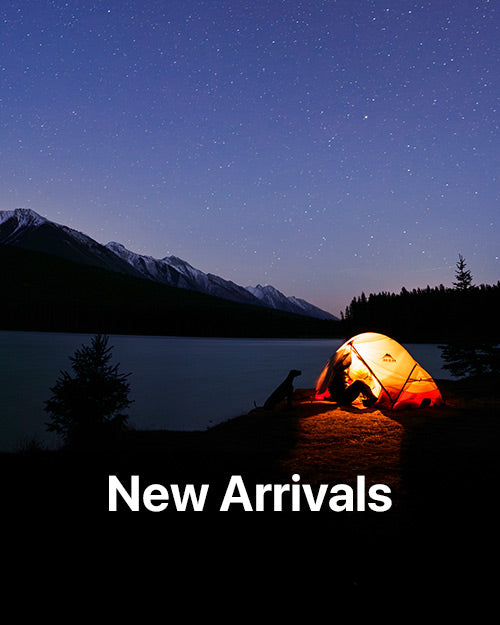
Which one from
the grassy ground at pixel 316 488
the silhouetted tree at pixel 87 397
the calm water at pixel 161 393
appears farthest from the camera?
the calm water at pixel 161 393

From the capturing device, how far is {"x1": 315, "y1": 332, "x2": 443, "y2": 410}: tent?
13.2 metres

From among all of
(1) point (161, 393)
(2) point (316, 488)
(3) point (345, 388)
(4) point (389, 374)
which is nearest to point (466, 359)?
(4) point (389, 374)

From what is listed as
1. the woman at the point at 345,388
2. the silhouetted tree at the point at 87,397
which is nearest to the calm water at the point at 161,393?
the silhouetted tree at the point at 87,397

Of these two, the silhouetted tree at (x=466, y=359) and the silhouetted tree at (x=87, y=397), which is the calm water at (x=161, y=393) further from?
the silhouetted tree at (x=466, y=359)

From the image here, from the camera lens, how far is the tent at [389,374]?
43.4 ft

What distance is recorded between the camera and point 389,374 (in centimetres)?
1348

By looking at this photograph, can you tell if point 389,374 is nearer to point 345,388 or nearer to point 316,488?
point 345,388

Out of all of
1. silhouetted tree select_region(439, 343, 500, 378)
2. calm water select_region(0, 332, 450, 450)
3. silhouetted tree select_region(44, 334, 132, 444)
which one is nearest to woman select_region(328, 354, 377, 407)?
silhouetted tree select_region(44, 334, 132, 444)

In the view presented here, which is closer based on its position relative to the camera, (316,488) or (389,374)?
(316,488)

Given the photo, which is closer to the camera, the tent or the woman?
the tent

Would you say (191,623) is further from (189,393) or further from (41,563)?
(189,393)

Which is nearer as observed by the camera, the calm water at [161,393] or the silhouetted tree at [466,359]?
the calm water at [161,393]

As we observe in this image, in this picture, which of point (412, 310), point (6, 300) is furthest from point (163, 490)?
point (6, 300)

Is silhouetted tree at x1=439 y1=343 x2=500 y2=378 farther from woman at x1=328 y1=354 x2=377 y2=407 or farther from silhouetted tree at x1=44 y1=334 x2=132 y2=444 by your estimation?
silhouetted tree at x1=44 y1=334 x2=132 y2=444
